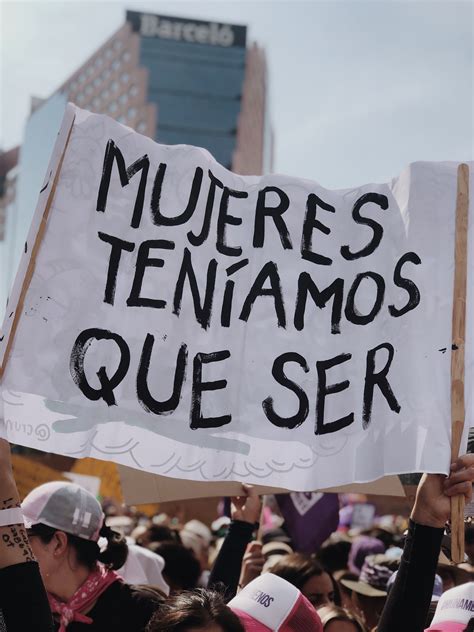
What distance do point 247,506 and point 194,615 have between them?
3.40ft

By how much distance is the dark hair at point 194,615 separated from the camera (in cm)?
240

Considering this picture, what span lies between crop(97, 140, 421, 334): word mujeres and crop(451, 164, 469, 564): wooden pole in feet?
0.44

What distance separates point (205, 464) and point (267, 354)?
Answer: 1.27 feet

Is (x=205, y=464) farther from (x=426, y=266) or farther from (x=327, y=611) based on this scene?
(x=327, y=611)

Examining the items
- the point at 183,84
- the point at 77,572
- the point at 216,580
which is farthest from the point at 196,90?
the point at 77,572

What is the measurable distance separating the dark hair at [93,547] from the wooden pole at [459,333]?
1414mm

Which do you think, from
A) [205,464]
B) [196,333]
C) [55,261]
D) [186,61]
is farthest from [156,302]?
[186,61]

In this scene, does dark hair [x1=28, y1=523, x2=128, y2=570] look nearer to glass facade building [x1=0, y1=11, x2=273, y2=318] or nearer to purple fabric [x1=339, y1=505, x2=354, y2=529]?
purple fabric [x1=339, y1=505, x2=354, y2=529]

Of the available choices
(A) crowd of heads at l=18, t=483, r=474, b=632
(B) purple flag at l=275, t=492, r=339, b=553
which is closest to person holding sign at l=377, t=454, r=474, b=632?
(A) crowd of heads at l=18, t=483, r=474, b=632

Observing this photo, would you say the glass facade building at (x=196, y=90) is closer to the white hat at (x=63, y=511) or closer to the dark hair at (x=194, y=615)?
the white hat at (x=63, y=511)

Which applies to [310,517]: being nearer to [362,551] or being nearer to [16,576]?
[362,551]

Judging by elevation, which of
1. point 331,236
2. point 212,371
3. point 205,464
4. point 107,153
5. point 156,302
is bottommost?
point 205,464

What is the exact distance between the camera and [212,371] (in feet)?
8.59

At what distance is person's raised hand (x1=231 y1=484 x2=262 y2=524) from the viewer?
11.1ft
